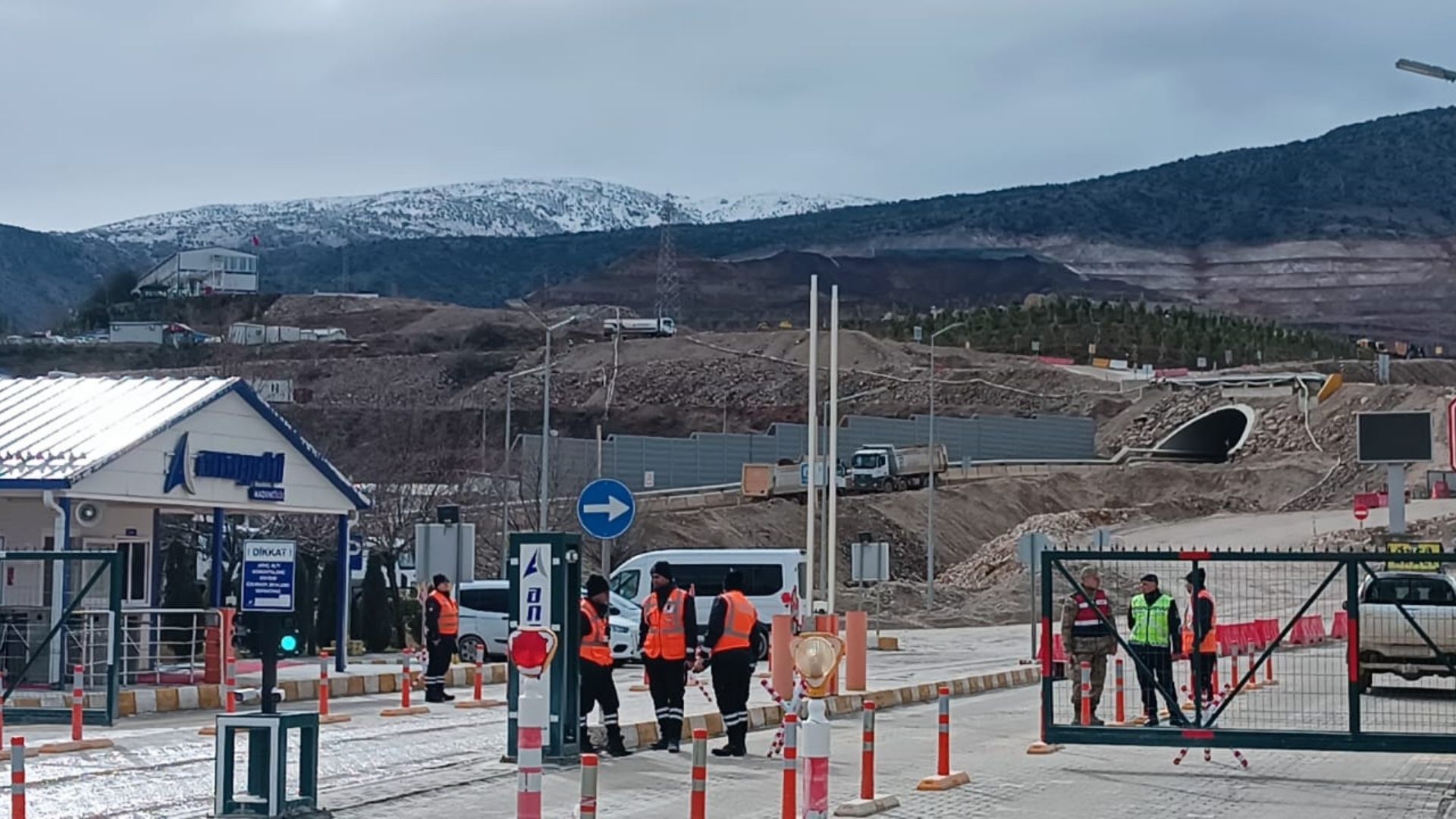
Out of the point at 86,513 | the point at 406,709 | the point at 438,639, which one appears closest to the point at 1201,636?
the point at 406,709

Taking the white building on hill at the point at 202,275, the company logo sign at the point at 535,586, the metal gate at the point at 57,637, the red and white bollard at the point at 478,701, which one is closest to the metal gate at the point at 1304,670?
the company logo sign at the point at 535,586

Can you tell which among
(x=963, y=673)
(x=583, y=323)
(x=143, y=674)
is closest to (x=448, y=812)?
(x=143, y=674)

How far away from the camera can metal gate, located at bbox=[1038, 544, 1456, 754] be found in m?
16.0

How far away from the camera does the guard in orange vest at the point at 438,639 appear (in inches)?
1004

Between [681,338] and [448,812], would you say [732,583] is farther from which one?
[681,338]

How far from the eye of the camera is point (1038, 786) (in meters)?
16.1

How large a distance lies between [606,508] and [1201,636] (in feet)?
21.4

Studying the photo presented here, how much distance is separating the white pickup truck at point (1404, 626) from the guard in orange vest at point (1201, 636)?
6.75 ft

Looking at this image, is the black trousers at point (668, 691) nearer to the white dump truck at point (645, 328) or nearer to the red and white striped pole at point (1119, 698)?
the red and white striped pole at point (1119, 698)

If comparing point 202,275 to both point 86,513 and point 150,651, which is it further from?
point 86,513

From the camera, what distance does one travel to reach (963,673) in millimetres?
33562

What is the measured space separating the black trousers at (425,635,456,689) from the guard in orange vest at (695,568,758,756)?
8.46 meters

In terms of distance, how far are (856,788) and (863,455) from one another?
65341mm

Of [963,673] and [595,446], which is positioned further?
[595,446]
